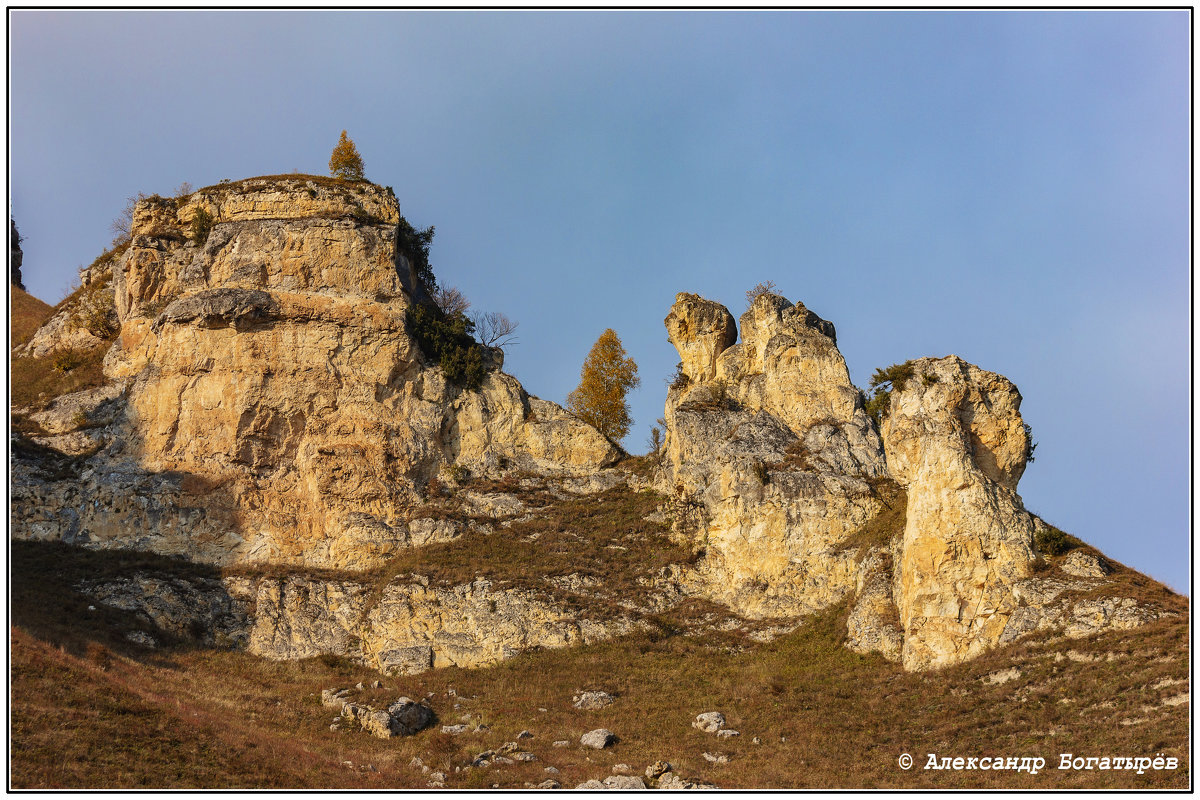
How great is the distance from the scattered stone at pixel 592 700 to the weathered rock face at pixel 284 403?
13.4m

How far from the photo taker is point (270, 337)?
1825 inches

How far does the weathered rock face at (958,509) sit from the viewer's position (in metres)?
30.6

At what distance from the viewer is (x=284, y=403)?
45562 millimetres

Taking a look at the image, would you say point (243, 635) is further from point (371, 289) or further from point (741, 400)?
point (741, 400)

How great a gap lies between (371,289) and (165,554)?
16.0m

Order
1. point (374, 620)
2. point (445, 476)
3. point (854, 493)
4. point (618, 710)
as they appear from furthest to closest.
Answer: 1. point (445, 476)
2. point (854, 493)
3. point (374, 620)
4. point (618, 710)

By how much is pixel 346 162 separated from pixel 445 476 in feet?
73.5

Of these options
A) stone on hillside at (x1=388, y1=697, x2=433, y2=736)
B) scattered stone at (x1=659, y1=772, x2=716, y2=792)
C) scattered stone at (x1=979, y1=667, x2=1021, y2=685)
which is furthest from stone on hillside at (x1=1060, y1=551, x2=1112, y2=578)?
stone on hillside at (x1=388, y1=697, x2=433, y2=736)

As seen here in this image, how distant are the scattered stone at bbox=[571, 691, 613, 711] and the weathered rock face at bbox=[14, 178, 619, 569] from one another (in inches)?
528

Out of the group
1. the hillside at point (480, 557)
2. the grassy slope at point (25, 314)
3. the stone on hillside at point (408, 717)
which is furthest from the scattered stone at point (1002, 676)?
the grassy slope at point (25, 314)

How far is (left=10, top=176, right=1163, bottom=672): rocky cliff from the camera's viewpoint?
33031 mm

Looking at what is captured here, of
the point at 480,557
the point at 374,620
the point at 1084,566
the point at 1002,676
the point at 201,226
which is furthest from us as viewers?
the point at 201,226

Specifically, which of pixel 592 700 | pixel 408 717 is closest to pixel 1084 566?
pixel 592 700

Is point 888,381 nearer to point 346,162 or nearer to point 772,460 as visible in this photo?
point 772,460
